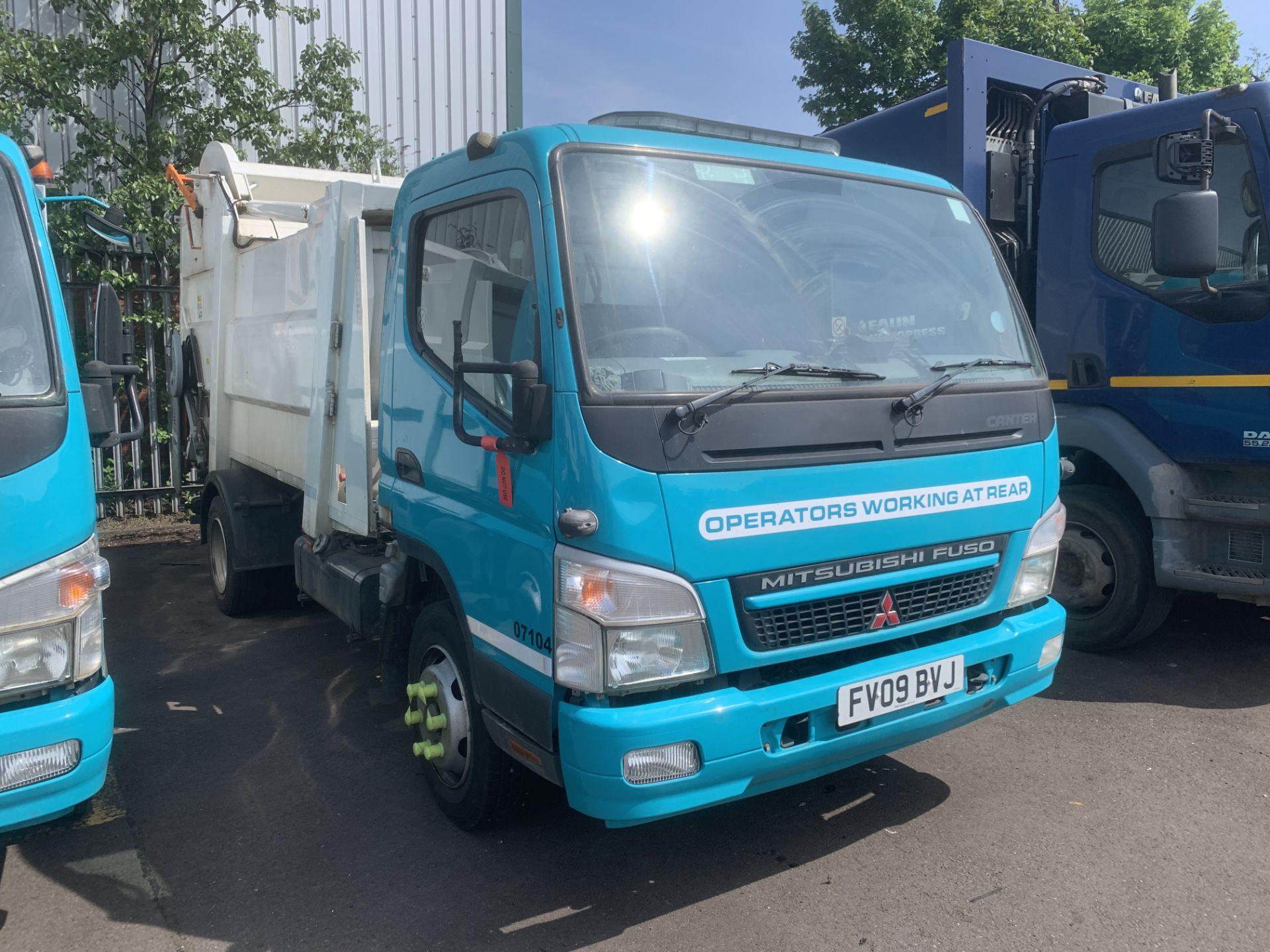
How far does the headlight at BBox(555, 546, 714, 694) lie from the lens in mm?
2584

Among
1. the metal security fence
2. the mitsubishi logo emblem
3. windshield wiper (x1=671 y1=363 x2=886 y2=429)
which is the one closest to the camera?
windshield wiper (x1=671 y1=363 x2=886 y2=429)

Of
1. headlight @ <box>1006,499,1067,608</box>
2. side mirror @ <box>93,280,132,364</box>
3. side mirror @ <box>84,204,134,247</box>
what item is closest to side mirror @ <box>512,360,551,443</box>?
side mirror @ <box>93,280,132,364</box>

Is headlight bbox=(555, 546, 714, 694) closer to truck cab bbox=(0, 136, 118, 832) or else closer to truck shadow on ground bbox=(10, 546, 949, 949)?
truck shadow on ground bbox=(10, 546, 949, 949)

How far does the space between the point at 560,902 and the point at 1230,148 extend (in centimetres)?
419

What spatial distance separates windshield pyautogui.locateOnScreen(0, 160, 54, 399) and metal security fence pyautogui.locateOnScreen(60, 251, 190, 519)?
5.82 m

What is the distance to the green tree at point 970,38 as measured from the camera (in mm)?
11398

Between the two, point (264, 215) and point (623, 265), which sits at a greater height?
point (264, 215)

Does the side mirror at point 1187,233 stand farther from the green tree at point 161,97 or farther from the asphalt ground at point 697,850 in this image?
the green tree at point 161,97

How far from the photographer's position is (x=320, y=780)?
3.89 metres

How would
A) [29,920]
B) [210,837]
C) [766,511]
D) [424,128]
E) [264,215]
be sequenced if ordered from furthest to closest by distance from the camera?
[424,128] < [264,215] < [210,837] < [29,920] < [766,511]

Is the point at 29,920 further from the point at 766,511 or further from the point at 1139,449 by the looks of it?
the point at 1139,449

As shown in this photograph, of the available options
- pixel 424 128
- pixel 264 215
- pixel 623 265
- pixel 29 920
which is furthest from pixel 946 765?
pixel 424 128

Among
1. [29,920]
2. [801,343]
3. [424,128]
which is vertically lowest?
[29,920]

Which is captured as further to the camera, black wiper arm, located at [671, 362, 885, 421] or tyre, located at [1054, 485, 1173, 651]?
tyre, located at [1054, 485, 1173, 651]
